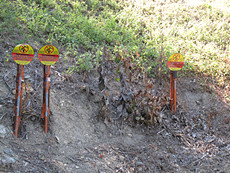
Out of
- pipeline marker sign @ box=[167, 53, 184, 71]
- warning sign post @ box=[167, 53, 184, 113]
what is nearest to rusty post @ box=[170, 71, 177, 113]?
warning sign post @ box=[167, 53, 184, 113]

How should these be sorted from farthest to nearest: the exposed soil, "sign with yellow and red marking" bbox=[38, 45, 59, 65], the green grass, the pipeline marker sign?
1. the green grass
2. the pipeline marker sign
3. "sign with yellow and red marking" bbox=[38, 45, 59, 65]
4. the exposed soil

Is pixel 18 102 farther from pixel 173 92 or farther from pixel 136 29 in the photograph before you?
pixel 136 29

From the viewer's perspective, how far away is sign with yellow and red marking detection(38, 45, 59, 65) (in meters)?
3.70

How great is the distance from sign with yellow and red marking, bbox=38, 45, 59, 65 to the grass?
156 cm

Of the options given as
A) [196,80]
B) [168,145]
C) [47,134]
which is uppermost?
[196,80]

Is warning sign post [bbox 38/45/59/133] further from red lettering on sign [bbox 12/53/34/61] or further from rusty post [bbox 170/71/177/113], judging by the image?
rusty post [bbox 170/71/177/113]

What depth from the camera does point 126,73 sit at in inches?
214

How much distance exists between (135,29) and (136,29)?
0.04 meters

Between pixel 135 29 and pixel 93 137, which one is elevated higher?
pixel 135 29

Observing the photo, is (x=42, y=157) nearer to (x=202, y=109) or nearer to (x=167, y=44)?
(x=202, y=109)

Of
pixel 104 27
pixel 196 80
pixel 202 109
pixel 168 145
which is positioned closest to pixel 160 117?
pixel 168 145

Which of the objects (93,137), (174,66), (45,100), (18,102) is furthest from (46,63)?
(174,66)

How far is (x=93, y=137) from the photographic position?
4.17 metres

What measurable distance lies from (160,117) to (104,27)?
3885mm
